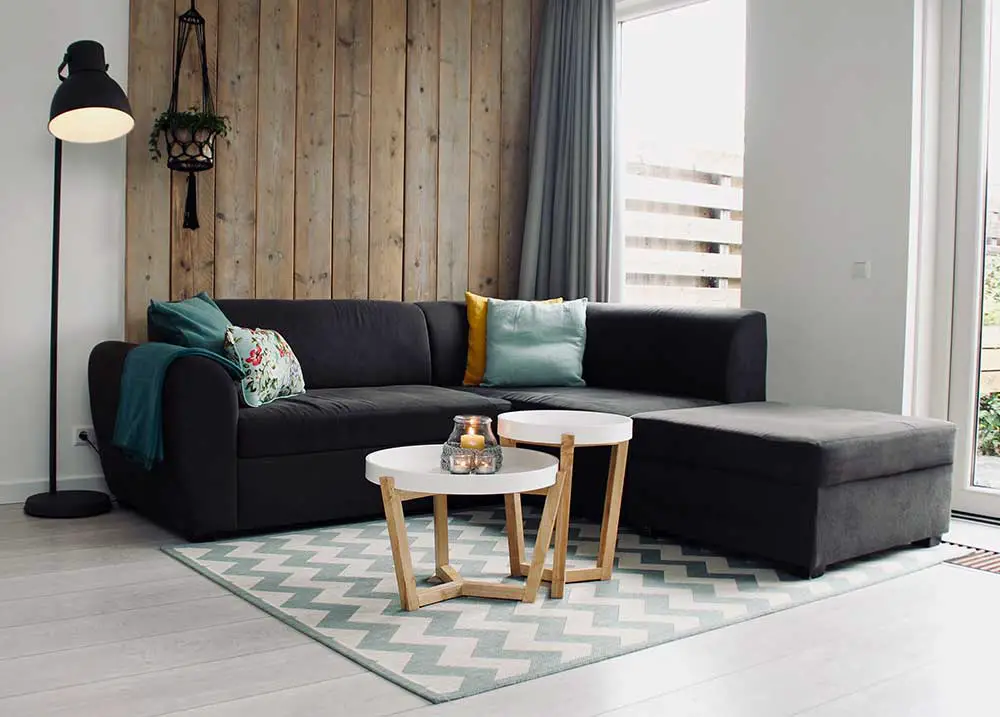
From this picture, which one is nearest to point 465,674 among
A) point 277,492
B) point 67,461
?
point 277,492

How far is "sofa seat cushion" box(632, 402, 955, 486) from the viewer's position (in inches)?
121

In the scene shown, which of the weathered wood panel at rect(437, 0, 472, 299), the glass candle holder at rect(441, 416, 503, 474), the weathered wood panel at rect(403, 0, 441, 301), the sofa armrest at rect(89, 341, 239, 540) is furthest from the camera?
the weathered wood panel at rect(437, 0, 472, 299)

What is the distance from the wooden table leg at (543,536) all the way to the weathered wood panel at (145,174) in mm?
2258

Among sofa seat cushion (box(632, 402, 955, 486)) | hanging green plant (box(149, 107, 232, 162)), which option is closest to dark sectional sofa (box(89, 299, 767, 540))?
sofa seat cushion (box(632, 402, 955, 486))

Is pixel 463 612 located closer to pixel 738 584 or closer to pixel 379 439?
pixel 738 584

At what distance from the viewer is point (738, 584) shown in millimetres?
3031

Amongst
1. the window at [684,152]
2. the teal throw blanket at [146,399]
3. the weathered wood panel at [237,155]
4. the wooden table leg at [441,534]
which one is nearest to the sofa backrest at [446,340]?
the weathered wood panel at [237,155]

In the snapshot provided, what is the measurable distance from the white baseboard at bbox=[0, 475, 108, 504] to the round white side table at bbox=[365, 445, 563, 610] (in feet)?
6.10

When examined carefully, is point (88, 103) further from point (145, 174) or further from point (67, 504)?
point (67, 504)

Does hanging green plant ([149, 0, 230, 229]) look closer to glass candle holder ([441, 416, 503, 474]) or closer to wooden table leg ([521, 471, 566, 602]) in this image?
glass candle holder ([441, 416, 503, 474])

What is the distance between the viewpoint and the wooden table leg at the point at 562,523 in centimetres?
283

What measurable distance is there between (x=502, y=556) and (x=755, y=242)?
207 cm

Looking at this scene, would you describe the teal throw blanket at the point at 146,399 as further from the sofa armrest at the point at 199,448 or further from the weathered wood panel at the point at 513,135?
the weathered wood panel at the point at 513,135

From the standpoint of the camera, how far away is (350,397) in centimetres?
389
